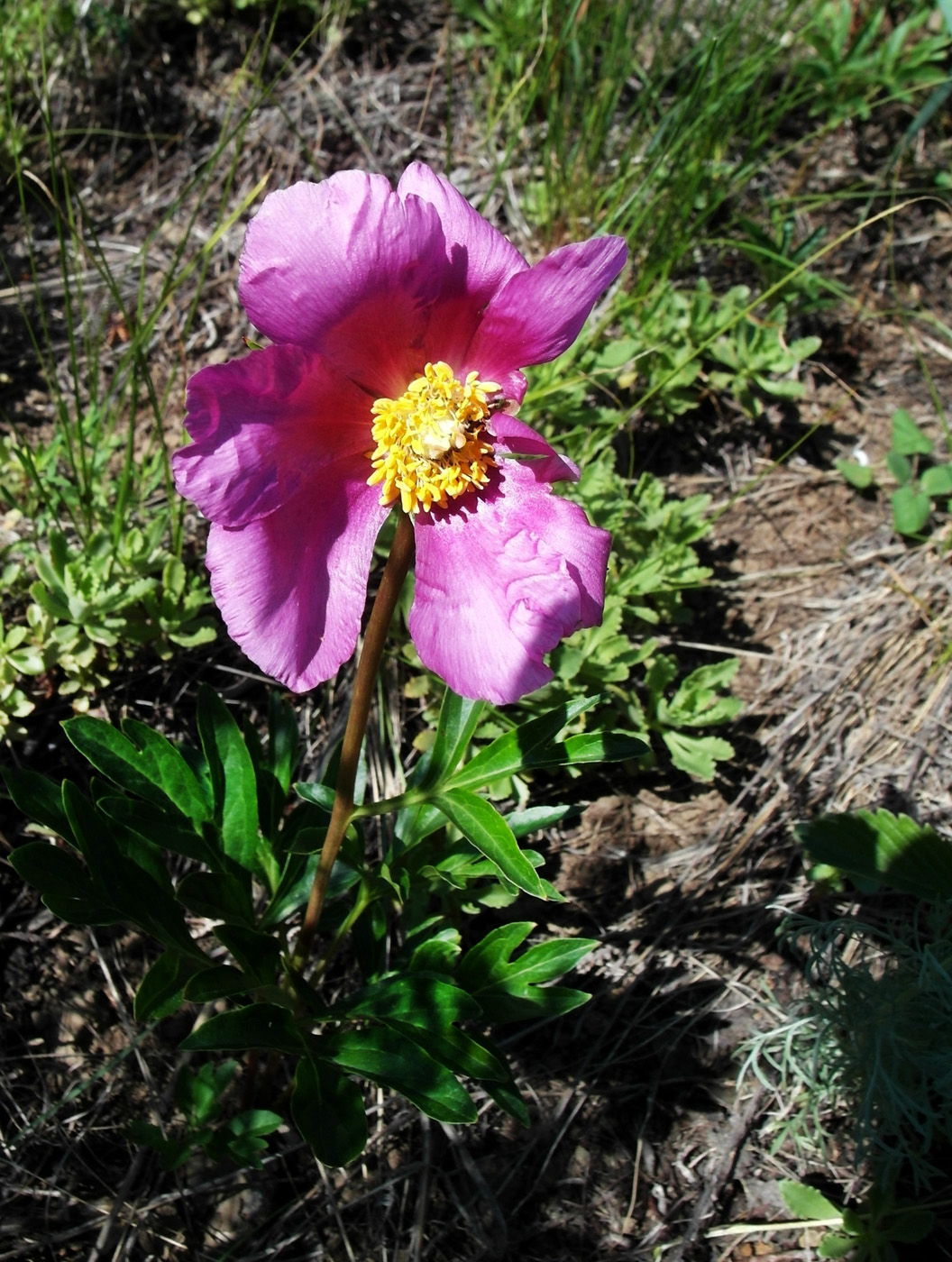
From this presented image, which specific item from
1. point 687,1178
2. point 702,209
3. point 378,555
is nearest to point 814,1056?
point 687,1178

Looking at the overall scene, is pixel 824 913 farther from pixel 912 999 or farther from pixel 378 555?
pixel 378 555

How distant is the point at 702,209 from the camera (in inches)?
121

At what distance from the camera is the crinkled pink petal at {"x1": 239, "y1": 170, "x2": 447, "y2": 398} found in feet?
4.18

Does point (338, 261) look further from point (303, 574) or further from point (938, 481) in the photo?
point (938, 481)

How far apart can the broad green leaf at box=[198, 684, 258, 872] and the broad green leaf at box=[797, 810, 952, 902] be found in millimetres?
1091

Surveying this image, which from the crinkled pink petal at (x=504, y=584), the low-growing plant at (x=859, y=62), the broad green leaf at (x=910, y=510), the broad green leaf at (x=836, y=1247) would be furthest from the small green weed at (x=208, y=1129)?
the low-growing plant at (x=859, y=62)

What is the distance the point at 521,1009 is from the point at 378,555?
1099 millimetres

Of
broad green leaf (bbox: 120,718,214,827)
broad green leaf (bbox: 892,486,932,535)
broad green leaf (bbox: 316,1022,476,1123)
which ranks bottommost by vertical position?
broad green leaf (bbox: 892,486,932,535)

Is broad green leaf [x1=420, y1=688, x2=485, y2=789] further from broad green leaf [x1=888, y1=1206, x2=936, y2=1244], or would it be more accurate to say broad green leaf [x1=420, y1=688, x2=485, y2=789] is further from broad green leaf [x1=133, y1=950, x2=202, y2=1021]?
broad green leaf [x1=888, y1=1206, x2=936, y2=1244]

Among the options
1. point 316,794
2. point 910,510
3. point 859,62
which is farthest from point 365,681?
point 859,62

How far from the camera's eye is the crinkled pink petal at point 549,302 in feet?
4.27

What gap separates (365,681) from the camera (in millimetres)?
1420

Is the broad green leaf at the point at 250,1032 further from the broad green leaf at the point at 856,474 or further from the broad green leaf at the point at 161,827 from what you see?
the broad green leaf at the point at 856,474

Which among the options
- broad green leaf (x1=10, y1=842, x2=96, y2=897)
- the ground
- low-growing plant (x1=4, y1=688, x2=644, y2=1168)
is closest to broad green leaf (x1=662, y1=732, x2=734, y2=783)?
the ground
